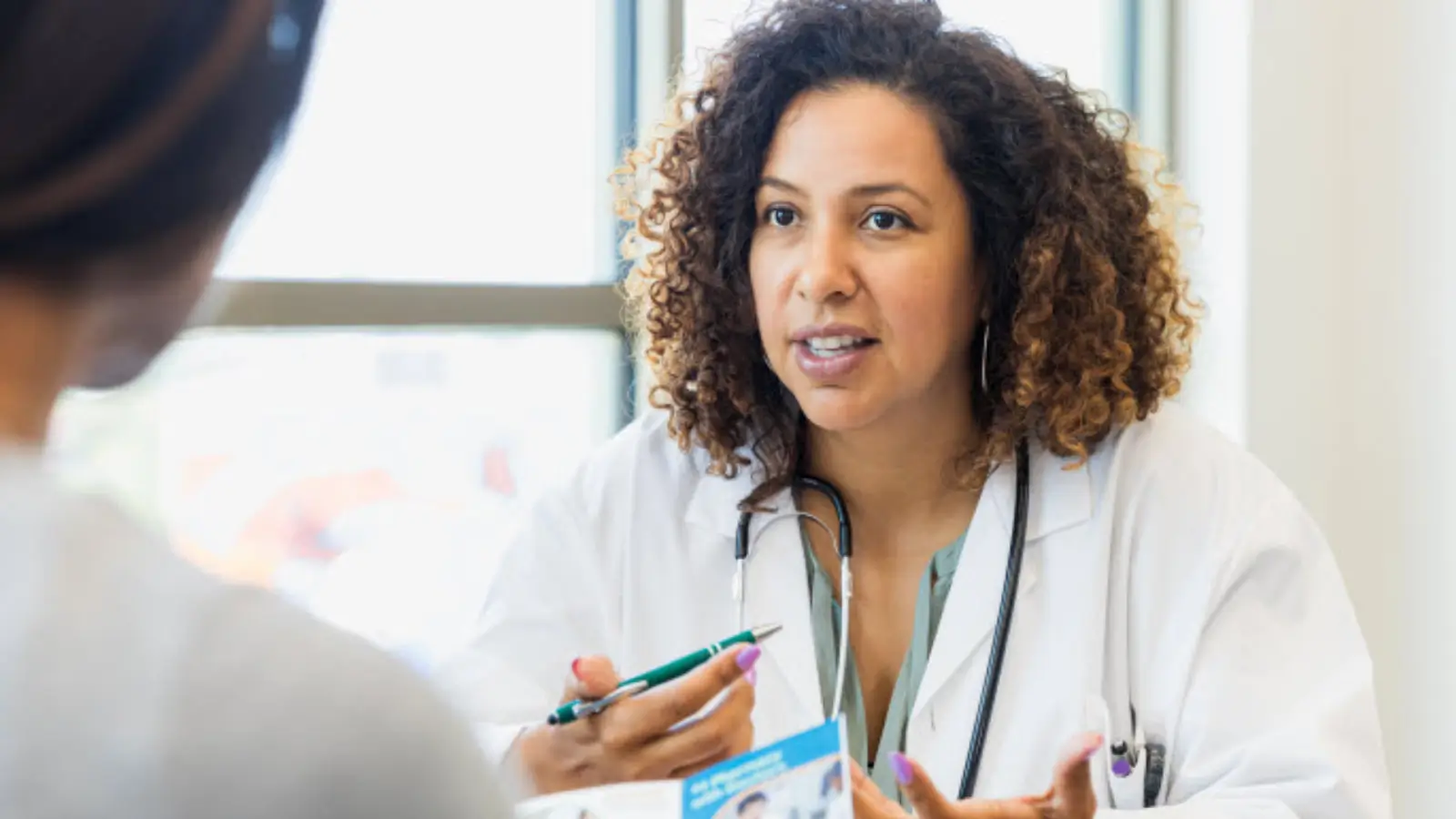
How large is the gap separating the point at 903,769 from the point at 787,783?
24cm

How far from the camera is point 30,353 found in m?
0.41

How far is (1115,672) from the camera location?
1496 millimetres

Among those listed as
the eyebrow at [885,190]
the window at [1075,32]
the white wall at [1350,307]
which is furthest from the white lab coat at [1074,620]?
the window at [1075,32]

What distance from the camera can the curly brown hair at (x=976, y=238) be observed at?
1590 mm

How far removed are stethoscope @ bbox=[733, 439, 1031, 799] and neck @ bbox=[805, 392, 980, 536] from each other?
4 centimetres

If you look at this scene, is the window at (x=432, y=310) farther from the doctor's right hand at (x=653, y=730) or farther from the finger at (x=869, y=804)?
the finger at (x=869, y=804)

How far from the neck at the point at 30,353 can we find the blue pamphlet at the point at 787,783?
24.8 inches

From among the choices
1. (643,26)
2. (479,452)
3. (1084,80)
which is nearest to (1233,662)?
(479,452)

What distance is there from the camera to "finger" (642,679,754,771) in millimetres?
1244

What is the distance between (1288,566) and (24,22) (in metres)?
1.33

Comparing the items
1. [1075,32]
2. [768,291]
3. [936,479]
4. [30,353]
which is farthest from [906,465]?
[1075,32]

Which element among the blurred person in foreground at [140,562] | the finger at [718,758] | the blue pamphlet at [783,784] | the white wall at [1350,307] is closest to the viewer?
the blurred person in foreground at [140,562]

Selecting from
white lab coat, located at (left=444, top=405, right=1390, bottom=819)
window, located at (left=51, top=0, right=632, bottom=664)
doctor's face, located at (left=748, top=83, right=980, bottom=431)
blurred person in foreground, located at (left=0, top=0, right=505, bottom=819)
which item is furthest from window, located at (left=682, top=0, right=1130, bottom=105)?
blurred person in foreground, located at (left=0, top=0, right=505, bottom=819)

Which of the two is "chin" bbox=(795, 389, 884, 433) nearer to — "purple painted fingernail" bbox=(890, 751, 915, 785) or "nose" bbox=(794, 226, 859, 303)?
"nose" bbox=(794, 226, 859, 303)
